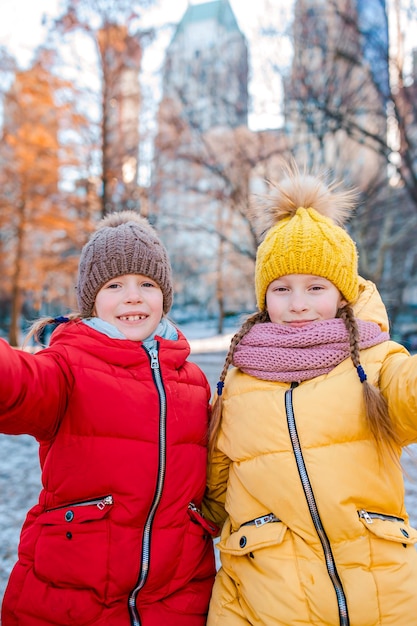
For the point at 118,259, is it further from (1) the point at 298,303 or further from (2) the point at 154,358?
(1) the point at 298,303

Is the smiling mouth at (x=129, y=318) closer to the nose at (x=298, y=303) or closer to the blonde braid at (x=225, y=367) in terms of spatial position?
the blonde braid at (x=225, y=367)

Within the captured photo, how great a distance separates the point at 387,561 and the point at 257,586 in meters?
0.39

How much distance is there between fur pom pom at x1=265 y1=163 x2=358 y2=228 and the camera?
1.99 meters

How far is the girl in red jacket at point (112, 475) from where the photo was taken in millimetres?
1487

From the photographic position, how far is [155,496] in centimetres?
158

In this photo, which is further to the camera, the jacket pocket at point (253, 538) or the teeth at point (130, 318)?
the teeth at point (130, 318)

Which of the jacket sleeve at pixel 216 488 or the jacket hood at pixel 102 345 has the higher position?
the jacket hood at pixel 102 345

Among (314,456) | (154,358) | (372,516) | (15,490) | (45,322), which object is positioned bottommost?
(15,490)

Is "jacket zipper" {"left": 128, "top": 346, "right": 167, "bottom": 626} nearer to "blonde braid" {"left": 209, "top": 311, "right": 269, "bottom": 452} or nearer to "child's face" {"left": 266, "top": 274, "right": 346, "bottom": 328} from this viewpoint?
"blonde braid" {"left": 209, "top": 311, "right": 269, "bottom": 452}

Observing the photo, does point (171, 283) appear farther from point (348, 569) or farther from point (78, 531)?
point (348, 569)

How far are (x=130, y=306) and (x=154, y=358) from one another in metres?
0.22

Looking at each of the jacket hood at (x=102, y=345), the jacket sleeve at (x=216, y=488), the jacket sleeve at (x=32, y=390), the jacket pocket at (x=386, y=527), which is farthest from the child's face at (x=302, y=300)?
the jacket sleeve at (x=32, y=390)

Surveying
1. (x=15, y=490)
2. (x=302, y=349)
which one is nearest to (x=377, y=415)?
(x=302, y=349)

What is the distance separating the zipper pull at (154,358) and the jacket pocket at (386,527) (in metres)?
0.80
